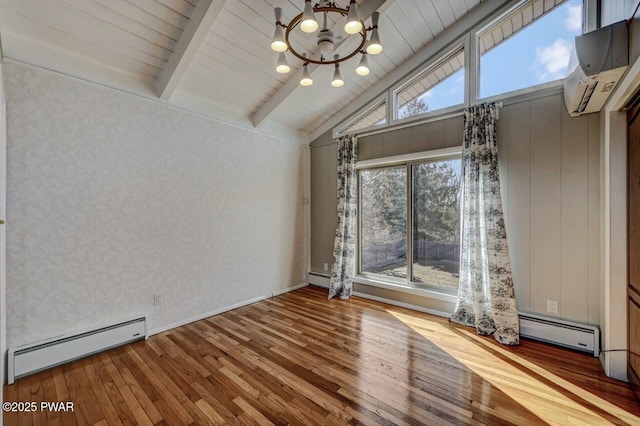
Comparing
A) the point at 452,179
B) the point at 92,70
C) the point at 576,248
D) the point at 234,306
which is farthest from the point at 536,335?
the point at 92,70

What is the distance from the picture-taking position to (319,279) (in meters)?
4.65

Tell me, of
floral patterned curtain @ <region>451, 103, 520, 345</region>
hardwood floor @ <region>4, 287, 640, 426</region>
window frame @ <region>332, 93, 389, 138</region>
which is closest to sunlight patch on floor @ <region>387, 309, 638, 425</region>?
hardwood floor @ <region>4, 287, 640, 426</region>

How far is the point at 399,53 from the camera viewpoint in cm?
345

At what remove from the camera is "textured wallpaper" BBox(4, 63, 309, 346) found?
2180 mm

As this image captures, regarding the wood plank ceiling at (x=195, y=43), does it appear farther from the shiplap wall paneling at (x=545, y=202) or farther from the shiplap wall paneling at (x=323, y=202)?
the shiplap wall paneling at (x=545, y=202)

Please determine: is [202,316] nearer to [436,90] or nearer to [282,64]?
[282,64]

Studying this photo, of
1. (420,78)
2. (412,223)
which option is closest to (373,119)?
(420,78)

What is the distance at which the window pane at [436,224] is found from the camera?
340 centimetres

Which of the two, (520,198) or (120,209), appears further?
(520,198)

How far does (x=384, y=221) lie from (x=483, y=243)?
1367 millimetres

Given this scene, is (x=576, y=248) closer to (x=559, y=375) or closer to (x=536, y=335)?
(x=536, y=335)

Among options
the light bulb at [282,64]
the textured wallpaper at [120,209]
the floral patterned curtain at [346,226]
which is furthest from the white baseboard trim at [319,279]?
the light bulb at [282,64]

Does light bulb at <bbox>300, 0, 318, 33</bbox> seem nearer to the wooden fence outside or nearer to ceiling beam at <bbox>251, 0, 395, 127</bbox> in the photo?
ceiling beam at <bbox>251, 0, 395, 127</bbox>

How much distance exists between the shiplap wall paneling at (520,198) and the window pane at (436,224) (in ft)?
1.87
